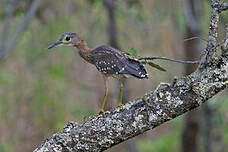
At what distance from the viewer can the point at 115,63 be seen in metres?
4.07

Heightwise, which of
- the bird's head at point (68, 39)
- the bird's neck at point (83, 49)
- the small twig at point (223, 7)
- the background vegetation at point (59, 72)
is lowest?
the background vegetation at point (59, 72)

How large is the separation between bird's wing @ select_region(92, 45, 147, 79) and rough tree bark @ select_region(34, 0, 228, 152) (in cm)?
119

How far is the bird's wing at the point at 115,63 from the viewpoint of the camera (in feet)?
12.2

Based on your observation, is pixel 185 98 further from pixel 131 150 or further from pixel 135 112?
pixel 131 150

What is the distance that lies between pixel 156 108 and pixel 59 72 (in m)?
5.87

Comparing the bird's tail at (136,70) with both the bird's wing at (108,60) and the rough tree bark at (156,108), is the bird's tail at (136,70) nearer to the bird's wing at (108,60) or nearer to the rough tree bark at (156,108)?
the bird's wing at (108,60)

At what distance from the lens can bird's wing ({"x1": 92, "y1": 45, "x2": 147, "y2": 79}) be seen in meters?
3.71

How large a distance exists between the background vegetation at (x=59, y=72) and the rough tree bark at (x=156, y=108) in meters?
4.87

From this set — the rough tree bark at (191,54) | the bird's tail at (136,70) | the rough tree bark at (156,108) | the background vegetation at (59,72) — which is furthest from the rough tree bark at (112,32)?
the rough tree bark at (156,108)

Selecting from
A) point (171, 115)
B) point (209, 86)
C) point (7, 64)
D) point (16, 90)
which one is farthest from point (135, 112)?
point (7, 64)

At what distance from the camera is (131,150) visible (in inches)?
297

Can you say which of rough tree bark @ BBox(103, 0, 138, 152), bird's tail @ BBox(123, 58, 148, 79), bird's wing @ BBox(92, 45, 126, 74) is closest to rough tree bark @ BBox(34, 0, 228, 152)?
bird's tail @ BBox(123, 58, 148, 79)

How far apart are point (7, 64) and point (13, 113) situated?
125 cm

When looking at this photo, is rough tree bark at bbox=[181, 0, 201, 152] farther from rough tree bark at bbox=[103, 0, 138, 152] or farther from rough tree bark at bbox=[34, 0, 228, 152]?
rough tree bark at bbox=[34, 0, 228, 152]
